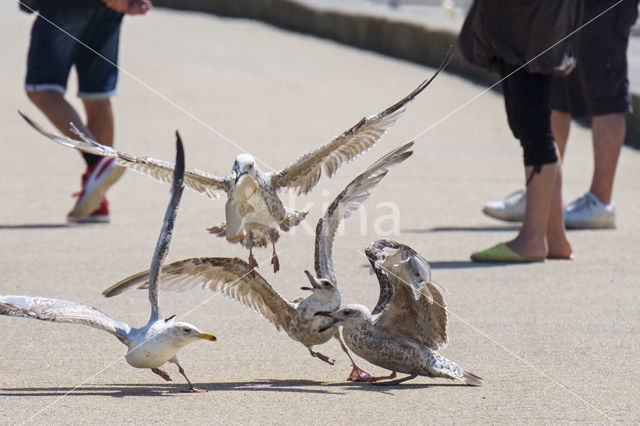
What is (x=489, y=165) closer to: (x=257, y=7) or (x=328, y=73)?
(x=328, y=73)

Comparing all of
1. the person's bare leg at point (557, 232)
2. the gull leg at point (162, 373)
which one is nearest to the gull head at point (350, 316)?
the gull leg at point (162, 373)

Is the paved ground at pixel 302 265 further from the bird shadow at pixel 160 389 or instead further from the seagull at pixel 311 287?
the seagull at pixel 311 287

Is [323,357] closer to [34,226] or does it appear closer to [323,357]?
[323,357]

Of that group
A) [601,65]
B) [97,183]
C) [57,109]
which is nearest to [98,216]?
[97,183]

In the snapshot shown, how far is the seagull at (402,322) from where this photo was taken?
460cm

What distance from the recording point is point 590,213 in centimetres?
794

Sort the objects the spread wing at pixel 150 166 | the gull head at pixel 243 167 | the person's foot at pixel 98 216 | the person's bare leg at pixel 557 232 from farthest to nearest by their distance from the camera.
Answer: the person's foot at pixel 98 216 → the person's bare leg at pixel 557 232 → the spread wing at pixel 150 166 → the gull head at pixel 243 167

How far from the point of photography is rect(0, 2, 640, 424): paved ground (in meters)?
4.38

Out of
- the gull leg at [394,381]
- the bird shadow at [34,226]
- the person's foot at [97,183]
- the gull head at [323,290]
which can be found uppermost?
the gull head at [323,290]

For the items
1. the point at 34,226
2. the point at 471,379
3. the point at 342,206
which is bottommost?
the point at 34,226

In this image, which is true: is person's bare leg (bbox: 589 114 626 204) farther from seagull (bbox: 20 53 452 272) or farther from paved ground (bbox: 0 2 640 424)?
seagull (bbox: 20 53 452 272)

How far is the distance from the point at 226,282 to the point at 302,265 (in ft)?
6.96

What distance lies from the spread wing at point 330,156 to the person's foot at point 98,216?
7.37ft

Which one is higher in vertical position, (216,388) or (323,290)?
(323,290)
